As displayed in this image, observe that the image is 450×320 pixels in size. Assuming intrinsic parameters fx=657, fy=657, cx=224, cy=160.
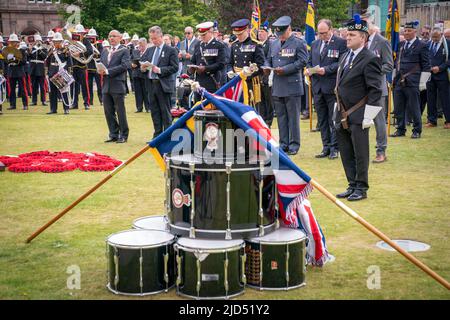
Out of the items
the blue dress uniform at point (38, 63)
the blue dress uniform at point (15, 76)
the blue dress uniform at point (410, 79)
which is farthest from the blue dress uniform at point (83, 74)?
the blue dress uniform at point (410, 79)

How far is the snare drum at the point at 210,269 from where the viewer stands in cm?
545

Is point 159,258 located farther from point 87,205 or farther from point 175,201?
point 87,205

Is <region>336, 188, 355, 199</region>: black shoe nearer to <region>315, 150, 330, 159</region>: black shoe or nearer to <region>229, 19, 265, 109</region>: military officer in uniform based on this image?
<region>315, 150, 330, 159</region>: black shoe

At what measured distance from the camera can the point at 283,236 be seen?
232 inches

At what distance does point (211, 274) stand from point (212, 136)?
1263 millimetres

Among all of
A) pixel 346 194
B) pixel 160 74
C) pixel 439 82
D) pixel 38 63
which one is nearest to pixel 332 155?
pixel 346 194

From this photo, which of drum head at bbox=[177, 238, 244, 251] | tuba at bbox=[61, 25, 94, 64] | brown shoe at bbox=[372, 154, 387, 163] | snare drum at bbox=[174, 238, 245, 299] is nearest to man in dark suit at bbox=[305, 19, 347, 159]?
brown shoe at bbox=[372, 154, 387, 163]

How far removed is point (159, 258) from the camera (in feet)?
18.5

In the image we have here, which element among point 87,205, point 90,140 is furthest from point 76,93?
point 87,205

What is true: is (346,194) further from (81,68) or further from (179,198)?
(81,68)

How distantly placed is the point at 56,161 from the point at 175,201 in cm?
639

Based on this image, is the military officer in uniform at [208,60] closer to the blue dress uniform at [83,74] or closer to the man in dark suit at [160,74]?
the man in dark suit at [160,74]

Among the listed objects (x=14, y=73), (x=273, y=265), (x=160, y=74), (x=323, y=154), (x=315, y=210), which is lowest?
(x=315, y=210)

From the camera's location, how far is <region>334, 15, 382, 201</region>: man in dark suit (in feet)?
27.5
